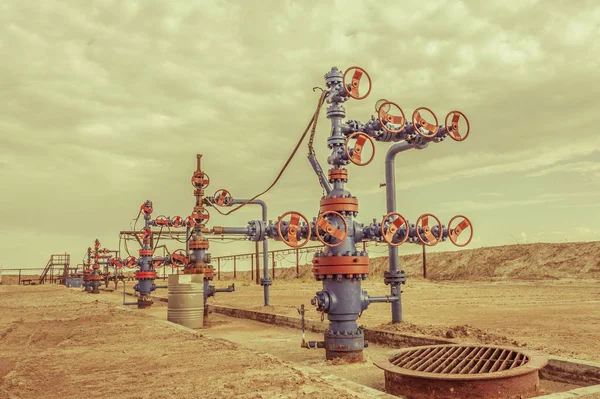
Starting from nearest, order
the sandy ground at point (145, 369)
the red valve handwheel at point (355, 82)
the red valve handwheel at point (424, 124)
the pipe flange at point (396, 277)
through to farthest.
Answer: the sandy ground at point (145, 369) → the red valve handwheel at point (355, 82) → the red valve handwheel at point (424, 124) → the pipe flange at point (396, 277)

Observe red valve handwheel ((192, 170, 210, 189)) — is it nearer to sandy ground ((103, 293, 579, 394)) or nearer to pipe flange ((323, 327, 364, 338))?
sandy ground ((103, 293, 579, 394))

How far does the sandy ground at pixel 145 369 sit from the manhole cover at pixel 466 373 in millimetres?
888

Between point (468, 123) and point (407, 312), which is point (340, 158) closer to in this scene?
point (468, 123)

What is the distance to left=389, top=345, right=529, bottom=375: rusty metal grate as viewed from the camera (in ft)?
15.6

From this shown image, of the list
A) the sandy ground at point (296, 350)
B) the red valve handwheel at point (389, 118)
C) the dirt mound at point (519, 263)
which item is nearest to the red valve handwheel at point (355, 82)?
the red valve handwheel at point (389, 118)

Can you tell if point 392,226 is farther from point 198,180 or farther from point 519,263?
point 519,263

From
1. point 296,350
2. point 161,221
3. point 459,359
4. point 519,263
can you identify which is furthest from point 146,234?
point 519,263

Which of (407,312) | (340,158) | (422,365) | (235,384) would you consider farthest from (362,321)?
(235,384)

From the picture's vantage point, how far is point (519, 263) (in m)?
38.6

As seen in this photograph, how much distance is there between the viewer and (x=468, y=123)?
25.3 feet

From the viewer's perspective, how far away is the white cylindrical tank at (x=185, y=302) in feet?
37.1

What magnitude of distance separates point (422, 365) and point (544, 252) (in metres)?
37.9

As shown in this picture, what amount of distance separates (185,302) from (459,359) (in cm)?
756

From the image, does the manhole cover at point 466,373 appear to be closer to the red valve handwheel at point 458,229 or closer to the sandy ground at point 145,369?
the sandy ground at point 145,369
